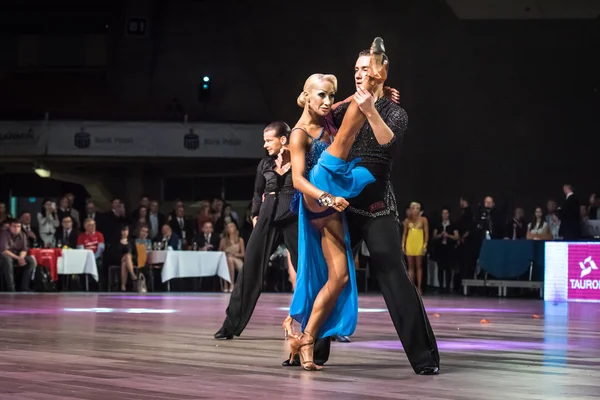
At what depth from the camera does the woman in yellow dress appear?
17.9 m

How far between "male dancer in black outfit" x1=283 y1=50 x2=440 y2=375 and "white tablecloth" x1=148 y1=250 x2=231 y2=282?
1241 centimetres

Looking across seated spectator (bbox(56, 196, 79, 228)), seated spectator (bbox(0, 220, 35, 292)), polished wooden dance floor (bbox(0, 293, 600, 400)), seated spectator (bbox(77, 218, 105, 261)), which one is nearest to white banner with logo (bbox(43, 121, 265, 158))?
seated spectator (bbox(56, 196, 79, 228))

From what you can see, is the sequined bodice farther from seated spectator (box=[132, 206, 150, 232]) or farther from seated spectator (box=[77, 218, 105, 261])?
seated spectator (box=[132, 206, 150, 232])

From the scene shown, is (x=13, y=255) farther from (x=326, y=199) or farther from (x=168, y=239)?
(x=326, y=199)

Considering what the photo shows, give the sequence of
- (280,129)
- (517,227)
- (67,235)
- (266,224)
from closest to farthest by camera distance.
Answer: (280,129) → (266,224) → (67,235) → (517,227)

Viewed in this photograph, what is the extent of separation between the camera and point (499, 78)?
21484 mm

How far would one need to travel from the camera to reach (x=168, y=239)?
714 inches

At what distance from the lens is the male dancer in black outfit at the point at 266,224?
7.26 m

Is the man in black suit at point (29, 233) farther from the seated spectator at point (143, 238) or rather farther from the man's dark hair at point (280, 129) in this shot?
the man's dark hair at point (280, 129)

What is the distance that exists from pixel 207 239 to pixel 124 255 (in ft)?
4.92

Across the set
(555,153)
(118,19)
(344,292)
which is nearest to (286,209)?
(344,292)

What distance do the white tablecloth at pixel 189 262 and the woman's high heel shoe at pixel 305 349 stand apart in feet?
40.1

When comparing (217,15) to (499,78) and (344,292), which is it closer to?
(499,78)

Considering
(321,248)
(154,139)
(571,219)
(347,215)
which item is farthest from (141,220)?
(347,215)
